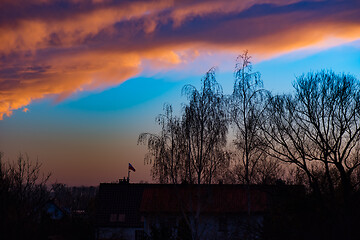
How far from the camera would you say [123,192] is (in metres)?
44.1

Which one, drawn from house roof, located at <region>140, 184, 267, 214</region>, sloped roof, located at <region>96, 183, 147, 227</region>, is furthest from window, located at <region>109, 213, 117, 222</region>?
Answer: house roof, located at <region>140, 184, 267, 214</region>

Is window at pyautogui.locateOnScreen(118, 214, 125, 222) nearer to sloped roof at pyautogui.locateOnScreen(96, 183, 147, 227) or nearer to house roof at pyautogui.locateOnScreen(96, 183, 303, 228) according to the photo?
house roof at pyautogui.locateOnScreen(96, 183, 303, 228)

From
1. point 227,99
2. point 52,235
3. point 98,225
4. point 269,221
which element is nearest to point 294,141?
point 227,99

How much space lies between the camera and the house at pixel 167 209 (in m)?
31.8

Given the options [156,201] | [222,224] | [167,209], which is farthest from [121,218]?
[222,224]

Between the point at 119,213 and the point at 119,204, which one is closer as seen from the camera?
the point at 119,213

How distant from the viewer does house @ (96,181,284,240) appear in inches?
1252

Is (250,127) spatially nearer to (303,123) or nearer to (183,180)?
(303,123)

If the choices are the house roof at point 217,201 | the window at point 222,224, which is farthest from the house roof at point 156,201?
the window at point 222,224

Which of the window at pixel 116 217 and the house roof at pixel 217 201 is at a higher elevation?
the house roof at pixel 217 201

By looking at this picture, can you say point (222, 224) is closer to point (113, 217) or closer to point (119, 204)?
point (113, 217)

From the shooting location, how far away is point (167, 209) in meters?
34.2

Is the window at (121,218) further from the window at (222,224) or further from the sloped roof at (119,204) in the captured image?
the window at (222,224)

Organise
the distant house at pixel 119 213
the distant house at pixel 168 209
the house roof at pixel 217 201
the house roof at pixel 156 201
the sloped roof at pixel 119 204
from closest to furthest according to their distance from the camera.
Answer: the distant house at pixel 168 209 → the house roof at pixel 156 201 → the house roof at pixel 217 201 → the distant house at pixel 119 213 → the sloped roof at pixel 119 204
